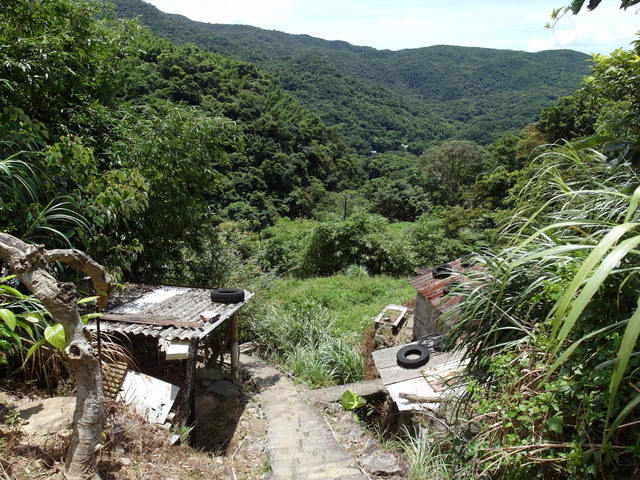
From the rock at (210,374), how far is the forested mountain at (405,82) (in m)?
69.3

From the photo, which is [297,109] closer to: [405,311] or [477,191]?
[477,191]

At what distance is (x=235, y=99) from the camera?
41.1 m

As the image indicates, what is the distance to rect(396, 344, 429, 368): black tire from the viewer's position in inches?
191

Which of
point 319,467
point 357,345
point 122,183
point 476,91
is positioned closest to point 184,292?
point 122,183

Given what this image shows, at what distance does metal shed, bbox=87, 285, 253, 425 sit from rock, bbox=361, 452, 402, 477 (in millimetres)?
1916

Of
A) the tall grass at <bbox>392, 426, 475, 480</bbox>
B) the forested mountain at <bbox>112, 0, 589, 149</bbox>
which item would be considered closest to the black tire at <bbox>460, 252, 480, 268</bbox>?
the tall grass at <bbox>392, 426, 475, 480</bbox>

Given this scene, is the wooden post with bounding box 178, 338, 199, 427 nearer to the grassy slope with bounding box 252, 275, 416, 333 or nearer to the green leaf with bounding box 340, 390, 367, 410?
the green leaf with bounding box 340, 390, 367, 410

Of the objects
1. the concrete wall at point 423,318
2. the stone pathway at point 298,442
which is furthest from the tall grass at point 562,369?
the concrete wall at point 423,318

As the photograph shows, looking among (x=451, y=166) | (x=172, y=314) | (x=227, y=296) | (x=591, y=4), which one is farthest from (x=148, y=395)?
(x=451, y=166)

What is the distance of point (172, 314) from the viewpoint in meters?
4.91

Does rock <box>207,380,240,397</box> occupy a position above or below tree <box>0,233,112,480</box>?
below

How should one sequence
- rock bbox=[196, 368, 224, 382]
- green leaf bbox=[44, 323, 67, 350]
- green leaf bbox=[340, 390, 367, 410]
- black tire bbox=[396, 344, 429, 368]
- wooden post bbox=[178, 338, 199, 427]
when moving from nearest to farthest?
1. green leaf bbox=[44, 323, 67, 350]
2. wooden post bbox=[178, 338, 199, 427]
3. black tire bbox=[396, 344, 429, 368]
4. green leaf bbox=[340, 390, 367, 410]
5. rock bbox=[196, 368, 224, 382]

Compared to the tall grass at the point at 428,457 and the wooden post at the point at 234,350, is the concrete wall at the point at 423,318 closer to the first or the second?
the tall grass at the point at 428,457

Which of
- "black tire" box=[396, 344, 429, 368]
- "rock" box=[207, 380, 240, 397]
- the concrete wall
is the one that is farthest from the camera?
the concrete wall
